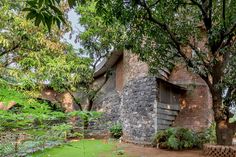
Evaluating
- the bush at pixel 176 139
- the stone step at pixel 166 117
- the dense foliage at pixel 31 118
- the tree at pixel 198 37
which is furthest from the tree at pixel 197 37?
the dense foliage at pixel 31 118

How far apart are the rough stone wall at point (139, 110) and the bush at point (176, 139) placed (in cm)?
64

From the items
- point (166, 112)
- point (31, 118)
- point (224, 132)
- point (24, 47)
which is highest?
point (24, 47)

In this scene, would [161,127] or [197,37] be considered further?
[161,127]

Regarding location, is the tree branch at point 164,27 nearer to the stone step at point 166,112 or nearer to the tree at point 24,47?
the tree at point 24,47

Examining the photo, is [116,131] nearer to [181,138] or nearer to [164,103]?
[164,103]

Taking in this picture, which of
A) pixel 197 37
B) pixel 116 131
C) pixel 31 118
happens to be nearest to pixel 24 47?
pixel 197 37

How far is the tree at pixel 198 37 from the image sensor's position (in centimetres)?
761

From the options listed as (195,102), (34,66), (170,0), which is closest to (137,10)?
(170,0)

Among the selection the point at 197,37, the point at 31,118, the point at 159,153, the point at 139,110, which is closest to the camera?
the point at 31,118

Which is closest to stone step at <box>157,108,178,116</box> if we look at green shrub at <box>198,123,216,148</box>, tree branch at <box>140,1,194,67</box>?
green shrub at <box>198,123,216,148</box>

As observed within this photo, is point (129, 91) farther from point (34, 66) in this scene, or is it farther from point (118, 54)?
point (34, 66)

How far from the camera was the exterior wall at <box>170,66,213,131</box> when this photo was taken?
37.6ft

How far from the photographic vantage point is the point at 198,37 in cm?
907

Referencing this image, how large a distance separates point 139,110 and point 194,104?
224 cm
